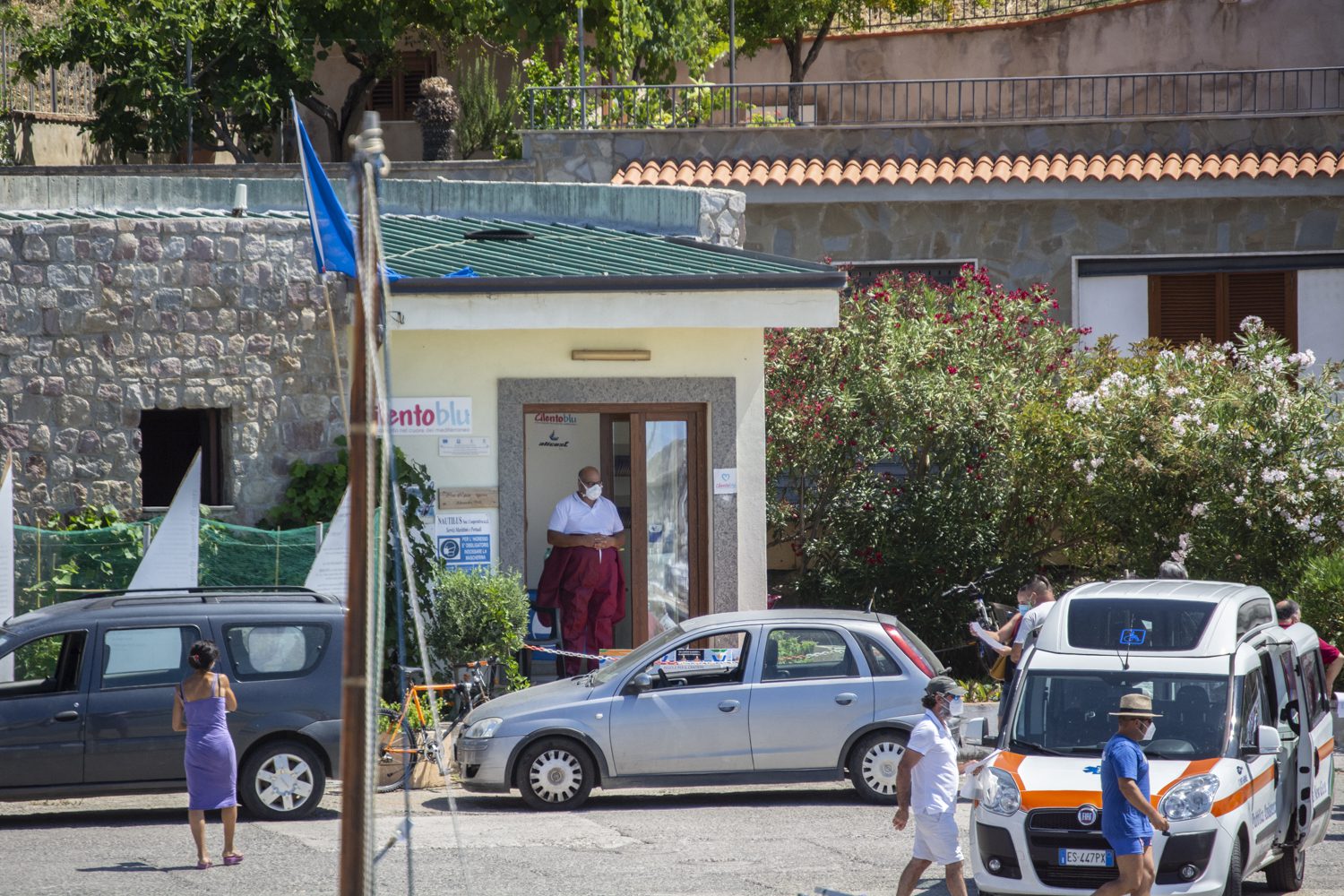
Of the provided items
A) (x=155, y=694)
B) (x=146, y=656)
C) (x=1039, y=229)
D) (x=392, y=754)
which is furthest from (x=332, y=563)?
(x=1039, y=229)

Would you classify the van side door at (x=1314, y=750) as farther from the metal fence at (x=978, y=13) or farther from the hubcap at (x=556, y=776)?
the metal fence at (x=978, y=13)

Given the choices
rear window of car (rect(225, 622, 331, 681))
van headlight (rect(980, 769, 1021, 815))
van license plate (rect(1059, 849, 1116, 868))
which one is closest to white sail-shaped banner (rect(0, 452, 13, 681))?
rear window of car (rect(225, 622, 331, 681))

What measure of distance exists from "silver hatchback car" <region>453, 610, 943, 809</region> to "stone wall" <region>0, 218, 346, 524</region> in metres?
4.25

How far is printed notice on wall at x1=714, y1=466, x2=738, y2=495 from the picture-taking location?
15.6 m

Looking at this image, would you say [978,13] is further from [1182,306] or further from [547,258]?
[547,258]

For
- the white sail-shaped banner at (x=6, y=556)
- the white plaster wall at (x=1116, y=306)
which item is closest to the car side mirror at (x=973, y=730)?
the white sail-shaped banner at (x=6, y=556)

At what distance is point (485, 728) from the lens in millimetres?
12109

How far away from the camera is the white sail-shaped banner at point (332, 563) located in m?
13.6

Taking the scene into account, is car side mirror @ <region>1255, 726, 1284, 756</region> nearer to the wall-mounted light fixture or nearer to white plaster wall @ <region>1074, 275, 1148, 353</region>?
the wall-mounted light fixture

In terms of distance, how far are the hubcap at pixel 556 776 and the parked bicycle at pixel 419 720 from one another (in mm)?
742

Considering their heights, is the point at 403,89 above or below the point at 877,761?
above

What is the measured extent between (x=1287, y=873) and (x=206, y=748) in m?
6.80

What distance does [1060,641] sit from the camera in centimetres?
1016

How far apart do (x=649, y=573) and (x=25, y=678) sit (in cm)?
630
